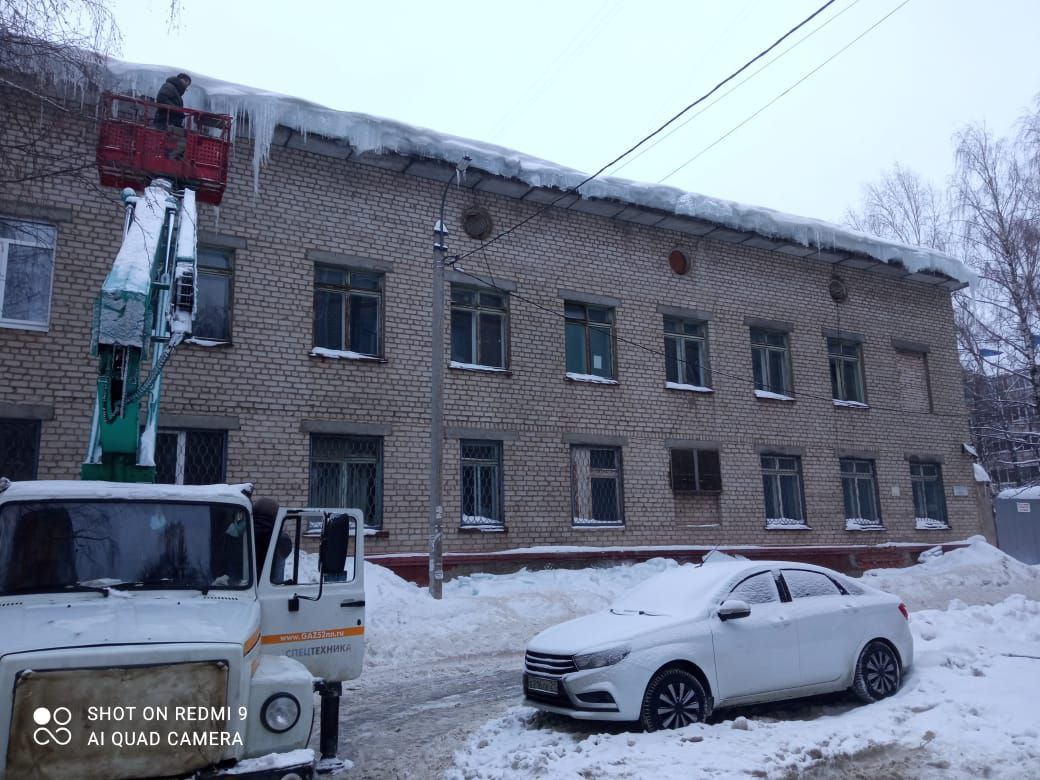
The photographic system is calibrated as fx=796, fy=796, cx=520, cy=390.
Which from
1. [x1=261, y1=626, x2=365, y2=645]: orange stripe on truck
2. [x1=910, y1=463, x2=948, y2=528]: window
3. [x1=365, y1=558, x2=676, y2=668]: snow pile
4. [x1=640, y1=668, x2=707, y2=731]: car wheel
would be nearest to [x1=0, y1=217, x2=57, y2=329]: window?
[x1=365, y1=558, x2=676, y2=668]: snow pile

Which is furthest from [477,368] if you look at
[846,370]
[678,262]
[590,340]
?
[846,370]

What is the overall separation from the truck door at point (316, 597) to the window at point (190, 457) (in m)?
7.42

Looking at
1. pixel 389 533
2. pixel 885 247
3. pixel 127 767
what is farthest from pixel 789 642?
pixel 885 247

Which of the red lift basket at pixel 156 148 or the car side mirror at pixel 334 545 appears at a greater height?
the red lift basket at pixel 156 148

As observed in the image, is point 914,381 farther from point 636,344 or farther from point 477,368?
point 477,368

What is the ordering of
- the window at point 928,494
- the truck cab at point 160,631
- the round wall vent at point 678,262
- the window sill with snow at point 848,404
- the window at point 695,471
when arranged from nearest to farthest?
1. the truck cab at point 160,631
2. the window at point 695,471
3. the round wall vent at point 678,262
4. the window sill with snow at point 848,404
5. the window at point 928,494

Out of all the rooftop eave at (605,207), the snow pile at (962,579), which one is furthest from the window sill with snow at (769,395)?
the snow pile at (962,579)

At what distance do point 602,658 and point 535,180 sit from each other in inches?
462

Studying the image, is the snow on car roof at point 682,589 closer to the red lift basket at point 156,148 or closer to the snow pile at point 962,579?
the red lift basket at point 156,148

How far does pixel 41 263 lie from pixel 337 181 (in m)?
5.02

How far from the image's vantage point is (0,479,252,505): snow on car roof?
4.68 metres

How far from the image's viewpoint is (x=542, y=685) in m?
6.63

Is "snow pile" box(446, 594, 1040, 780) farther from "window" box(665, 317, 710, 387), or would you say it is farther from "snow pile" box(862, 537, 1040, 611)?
"window" box(665, 317, 710, 387)

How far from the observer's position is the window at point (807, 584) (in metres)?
7.51
